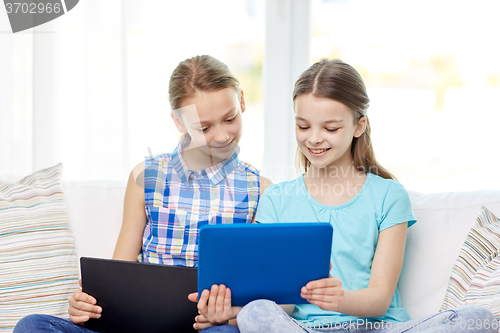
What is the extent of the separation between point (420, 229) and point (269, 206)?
1.51 feet

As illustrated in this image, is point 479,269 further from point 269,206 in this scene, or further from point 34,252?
point 34,252

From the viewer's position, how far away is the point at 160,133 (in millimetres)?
2062

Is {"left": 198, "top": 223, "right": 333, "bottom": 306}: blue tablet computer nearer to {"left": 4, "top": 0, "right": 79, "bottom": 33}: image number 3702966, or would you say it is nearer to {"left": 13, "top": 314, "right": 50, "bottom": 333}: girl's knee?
{"left": 13, "top": 314, "right": 50, "bottom": 333}: girl's knee

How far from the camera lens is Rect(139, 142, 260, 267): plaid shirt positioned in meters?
1.33

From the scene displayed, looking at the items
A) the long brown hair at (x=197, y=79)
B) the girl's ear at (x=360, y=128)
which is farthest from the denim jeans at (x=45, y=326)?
the girl's ear at (x=360, y=128)

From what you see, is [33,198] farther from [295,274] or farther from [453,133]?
[453,133]

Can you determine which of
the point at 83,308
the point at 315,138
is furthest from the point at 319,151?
the point at 83,308

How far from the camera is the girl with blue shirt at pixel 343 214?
0.97m

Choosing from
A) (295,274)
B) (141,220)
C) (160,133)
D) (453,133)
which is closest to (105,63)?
(160,133)

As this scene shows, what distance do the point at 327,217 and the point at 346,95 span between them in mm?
333

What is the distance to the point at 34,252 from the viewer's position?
4.37 ft

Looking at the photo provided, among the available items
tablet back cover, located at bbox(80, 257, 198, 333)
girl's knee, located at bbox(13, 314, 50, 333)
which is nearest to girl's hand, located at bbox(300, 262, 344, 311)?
tablet back cover, located at bbox(80, 257, 198, 333)

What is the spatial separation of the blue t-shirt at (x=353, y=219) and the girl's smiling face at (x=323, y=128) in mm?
131

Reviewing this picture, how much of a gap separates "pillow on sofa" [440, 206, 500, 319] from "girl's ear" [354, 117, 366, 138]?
40 cm
